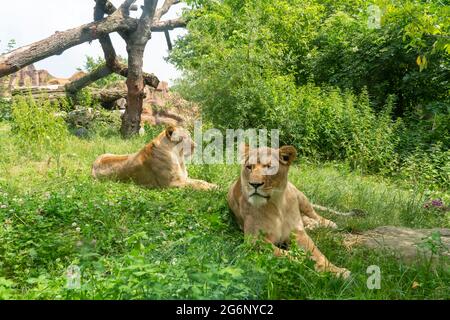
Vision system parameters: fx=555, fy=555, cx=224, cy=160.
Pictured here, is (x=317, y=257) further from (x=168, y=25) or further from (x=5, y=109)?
(x=5, y=109)

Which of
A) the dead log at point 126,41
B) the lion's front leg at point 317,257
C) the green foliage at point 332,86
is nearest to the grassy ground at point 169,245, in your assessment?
the lion's front leg at point 317,257

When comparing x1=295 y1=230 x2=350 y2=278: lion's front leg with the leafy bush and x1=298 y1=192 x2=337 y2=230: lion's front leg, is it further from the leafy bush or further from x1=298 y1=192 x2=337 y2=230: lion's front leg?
the leafy bush

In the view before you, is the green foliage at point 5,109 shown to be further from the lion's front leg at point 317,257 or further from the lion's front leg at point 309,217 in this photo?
the lion's front leg at point 317,257

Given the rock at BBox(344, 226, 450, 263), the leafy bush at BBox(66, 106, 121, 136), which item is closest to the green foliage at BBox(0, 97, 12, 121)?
the leafy bush at BBox(66, 106, 121, 136)

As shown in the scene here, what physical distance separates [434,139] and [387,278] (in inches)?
356

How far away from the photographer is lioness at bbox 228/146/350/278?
4539 mm

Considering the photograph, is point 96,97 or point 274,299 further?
point 96,97

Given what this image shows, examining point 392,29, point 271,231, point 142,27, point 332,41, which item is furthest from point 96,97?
point 271,231

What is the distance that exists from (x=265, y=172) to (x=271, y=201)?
12.7 inches

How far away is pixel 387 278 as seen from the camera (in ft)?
12.9

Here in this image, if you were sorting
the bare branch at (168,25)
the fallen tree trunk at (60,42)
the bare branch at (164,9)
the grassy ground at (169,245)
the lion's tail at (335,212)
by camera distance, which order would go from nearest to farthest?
the grassy ground at (169,245)
the lion's tail at (335,212)
the fallen tree trunk at (60,42)
the bare branch at (164,9)
the bare branch at (168,25)

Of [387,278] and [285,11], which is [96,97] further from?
[387,278]

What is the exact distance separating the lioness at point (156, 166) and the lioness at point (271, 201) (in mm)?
2986

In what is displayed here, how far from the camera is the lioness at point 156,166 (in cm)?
800
